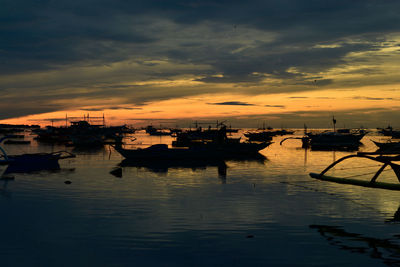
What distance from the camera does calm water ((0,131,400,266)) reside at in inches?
509

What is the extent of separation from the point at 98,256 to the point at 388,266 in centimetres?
993

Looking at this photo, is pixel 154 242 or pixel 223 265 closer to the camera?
pixel 223 265

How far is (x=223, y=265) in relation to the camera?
12.1 metres

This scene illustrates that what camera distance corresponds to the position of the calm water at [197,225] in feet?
42.4

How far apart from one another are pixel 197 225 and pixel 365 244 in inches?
282

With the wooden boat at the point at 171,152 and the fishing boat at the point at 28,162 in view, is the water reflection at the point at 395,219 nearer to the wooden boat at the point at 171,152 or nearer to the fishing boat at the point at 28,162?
the fishing boat at the point at 28,162

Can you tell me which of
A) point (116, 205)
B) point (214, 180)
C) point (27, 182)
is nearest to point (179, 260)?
point (116, 205)

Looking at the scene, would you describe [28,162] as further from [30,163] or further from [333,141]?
[333,141]

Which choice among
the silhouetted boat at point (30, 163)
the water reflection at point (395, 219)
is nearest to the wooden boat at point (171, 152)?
the silhouetted boat at point (30, 163)

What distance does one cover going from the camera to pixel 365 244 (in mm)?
14375

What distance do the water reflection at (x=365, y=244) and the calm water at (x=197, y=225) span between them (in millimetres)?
38

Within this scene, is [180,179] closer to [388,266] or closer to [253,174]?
[253,174]

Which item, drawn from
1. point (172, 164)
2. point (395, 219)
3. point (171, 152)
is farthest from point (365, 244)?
point (171, 152)

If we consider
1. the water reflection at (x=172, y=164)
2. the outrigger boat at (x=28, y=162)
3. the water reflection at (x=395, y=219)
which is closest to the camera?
the water reflection at (x=395, y=219)
